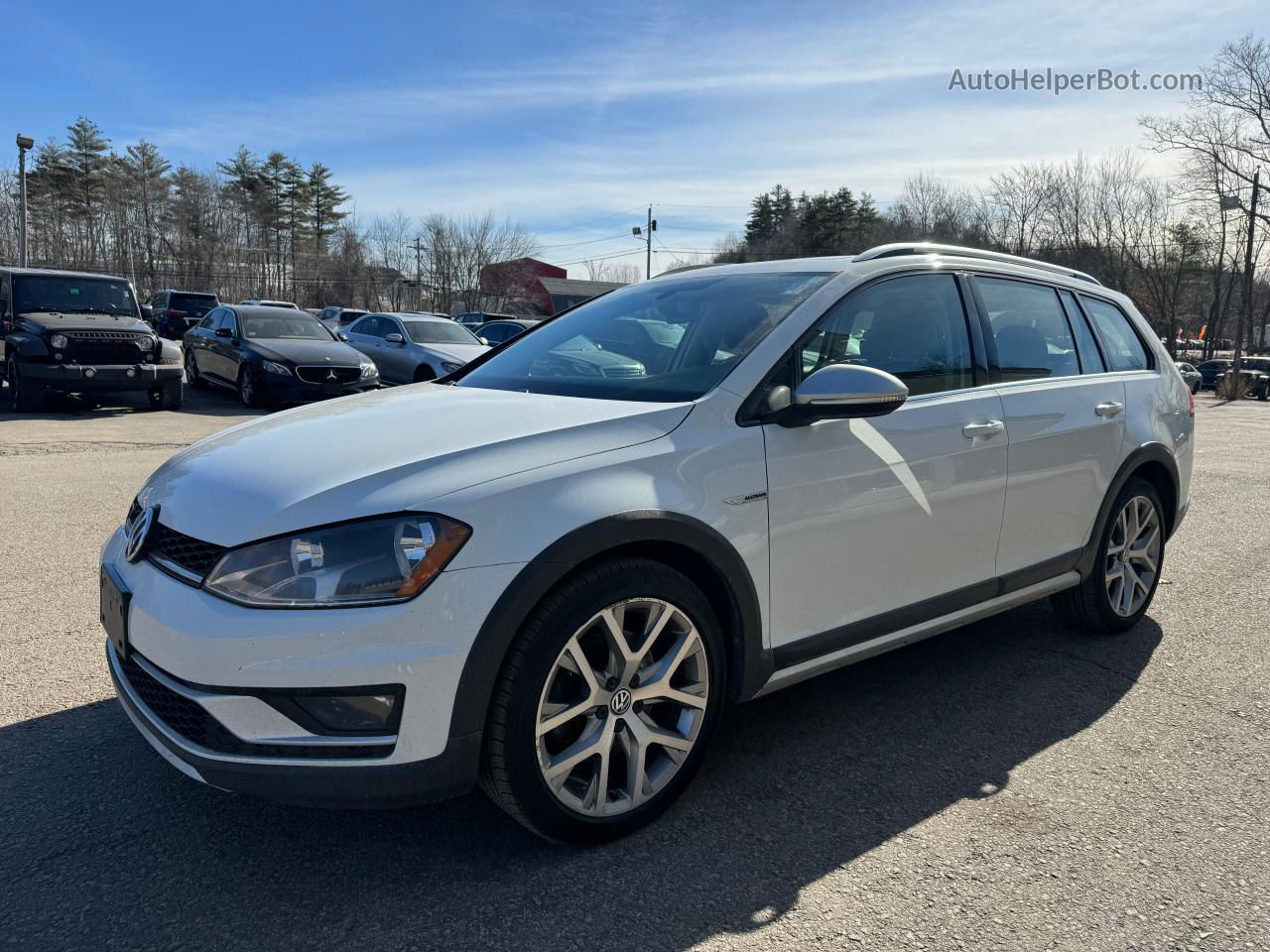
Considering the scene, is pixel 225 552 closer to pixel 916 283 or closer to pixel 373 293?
pixel 916 283

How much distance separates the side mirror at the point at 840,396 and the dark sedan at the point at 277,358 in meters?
12.2

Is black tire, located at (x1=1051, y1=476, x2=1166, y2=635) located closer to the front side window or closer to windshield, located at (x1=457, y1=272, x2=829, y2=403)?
the front side window

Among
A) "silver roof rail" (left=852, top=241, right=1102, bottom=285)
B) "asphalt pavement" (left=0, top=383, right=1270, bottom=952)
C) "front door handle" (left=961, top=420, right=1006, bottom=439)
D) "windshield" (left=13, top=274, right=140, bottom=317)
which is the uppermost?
"windshield" (left=13, top=274, right=140, bottom=317)

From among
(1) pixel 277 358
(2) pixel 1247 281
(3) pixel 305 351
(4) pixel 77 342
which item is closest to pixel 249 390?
(1) pixel 277 358

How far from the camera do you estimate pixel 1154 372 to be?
15.5 ft

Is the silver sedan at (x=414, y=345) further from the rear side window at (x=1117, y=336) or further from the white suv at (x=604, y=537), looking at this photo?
the white suv at (x=604, y=537)

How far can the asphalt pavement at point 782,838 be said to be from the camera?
2246mm

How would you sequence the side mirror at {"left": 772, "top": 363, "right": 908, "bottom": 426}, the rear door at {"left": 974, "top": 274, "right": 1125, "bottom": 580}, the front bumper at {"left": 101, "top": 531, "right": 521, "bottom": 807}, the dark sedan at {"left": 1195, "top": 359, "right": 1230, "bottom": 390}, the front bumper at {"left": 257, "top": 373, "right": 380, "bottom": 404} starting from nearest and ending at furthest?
the front bumper at {"left": 101, "top": 531, "right": 521, "bottom": 807} < the side mirror at {"left": 772, "top": 363, "right": 908, "bottom": 426} < the rear door at {"left": 974, "top": 274, "right": 1125, "bottom": 580} < the front bumper at {"left": 257, "top": 373, "right": 380, "bottom": 404} < the dark sedan at {"left": 1195, "top": 359, "right": 1230, "bottom": 390}

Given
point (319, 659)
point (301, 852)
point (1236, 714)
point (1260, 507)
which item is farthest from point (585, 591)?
point (1260, 507)

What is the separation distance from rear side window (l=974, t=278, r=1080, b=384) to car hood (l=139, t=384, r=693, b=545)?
1.77 meters

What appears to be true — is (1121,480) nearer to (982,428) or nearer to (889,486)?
(982,428)

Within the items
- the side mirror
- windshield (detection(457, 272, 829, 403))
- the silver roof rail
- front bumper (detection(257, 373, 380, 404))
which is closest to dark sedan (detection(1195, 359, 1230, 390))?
front bumper (detection(257, 373, 380, 404))

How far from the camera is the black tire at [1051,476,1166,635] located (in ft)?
14.0

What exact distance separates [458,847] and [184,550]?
112 cm
